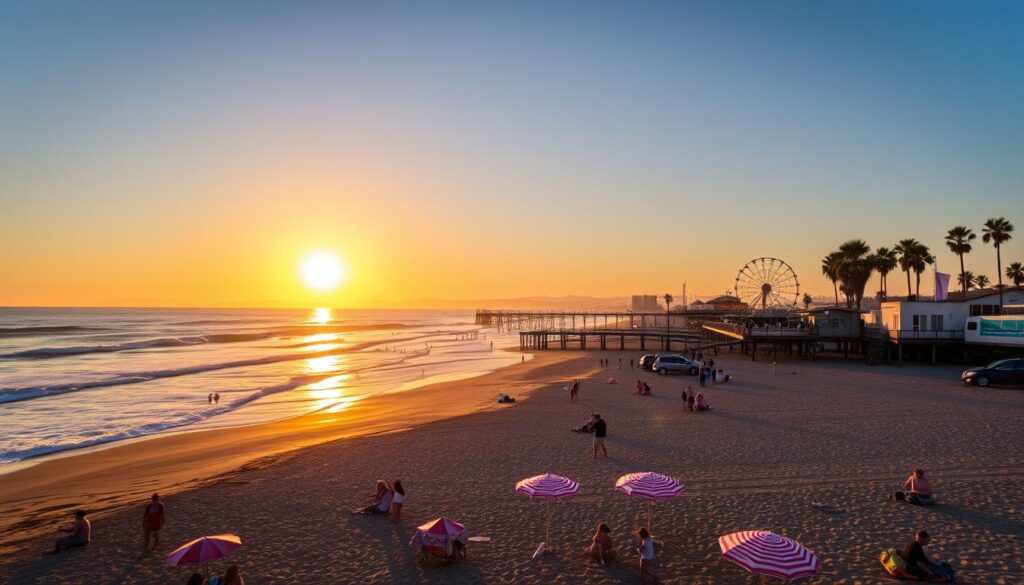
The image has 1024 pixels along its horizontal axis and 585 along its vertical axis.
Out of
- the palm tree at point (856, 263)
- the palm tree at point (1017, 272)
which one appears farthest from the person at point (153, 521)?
the palm tree at point (1017, 272)

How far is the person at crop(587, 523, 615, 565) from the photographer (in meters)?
10.3

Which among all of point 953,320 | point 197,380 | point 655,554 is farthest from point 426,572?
point 953,320

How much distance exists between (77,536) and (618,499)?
11717mm

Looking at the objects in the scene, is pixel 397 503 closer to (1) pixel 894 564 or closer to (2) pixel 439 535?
(2) pixel 439 535

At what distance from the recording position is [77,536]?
11.7 m

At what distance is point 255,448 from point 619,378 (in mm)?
23131

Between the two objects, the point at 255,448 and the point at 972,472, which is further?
the point at 255,448

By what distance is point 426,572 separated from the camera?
10258mm

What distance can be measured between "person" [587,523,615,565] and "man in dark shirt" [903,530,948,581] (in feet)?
16.1

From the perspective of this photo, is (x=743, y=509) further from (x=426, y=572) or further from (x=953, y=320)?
(x=953, y=320)

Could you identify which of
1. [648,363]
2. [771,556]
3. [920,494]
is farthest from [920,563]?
[648,363]

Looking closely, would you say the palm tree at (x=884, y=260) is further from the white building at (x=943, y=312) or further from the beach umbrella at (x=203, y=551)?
the beach umbrella at (x=203, y=551)

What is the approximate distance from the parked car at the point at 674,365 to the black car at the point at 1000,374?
46.7 ft

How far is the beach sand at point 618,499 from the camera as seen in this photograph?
34.2 feet
